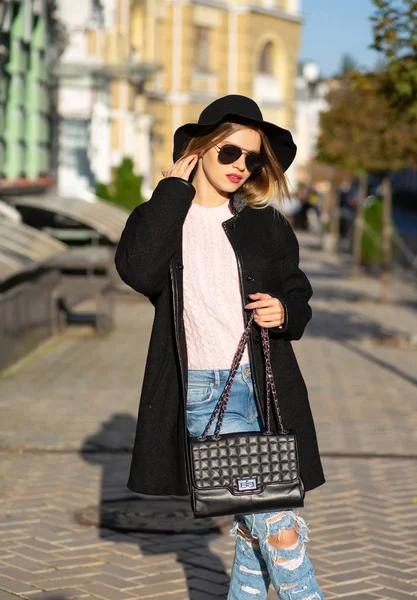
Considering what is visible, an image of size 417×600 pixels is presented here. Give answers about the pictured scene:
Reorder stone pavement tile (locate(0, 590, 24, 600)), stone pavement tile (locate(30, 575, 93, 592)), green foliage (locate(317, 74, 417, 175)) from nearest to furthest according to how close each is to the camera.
Answer: stone pavement tile (locate(0, 590, 24, 600)) < stone pavement tile (locate(30, 575, 93, 592)) < green foliage (locate(317, 74, 417, 175))

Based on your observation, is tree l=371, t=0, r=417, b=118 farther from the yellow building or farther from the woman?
the yellow building

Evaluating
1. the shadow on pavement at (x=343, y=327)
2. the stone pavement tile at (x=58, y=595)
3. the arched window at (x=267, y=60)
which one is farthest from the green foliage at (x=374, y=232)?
the arched window at (x=267, y=60)

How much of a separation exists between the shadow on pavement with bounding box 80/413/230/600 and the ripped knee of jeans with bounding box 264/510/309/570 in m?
1.50

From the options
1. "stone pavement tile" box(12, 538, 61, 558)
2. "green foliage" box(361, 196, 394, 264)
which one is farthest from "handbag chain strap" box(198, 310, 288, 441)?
"green foliage" box(361, 196, 394, 264)

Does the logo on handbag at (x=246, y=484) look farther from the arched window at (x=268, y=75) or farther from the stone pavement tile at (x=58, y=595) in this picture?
the arched window at (x=268, y=75)

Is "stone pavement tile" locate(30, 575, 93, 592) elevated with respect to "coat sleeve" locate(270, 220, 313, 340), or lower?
lower

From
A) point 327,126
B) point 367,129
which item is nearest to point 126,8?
point 327,126

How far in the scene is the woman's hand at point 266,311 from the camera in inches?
162

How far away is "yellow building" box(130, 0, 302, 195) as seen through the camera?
51.2 metres

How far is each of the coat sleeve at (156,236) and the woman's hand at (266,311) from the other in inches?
12.3

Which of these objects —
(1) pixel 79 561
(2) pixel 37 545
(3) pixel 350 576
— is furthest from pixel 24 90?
(3) pixel 350 576

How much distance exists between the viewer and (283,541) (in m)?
4.14

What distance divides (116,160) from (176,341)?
96.7ft

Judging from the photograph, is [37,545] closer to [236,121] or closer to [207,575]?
[207,575]
